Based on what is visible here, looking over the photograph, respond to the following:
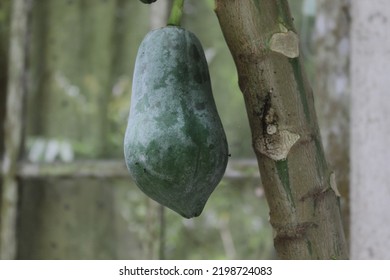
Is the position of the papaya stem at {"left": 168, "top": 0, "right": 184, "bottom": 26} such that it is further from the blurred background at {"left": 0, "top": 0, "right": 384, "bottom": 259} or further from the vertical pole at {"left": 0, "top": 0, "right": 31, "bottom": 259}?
the vertical pole at {"left": 0, "top": 0, "right": 31, "bottom": 259}

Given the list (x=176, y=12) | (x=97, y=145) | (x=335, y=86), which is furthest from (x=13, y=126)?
(x=176, y=12)

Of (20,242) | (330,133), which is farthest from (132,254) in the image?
(330,133)

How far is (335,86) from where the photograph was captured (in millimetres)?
1796

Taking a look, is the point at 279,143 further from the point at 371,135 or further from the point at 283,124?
the point at 371,135

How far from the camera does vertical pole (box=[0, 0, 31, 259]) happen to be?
80.0 inches

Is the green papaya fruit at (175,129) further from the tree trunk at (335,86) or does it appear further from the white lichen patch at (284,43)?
the tree trunk at (335,86)

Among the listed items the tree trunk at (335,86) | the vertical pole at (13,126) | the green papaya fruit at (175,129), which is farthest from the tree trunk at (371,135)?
the green papaya fruit at (175,129)

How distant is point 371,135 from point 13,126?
0.98 meters

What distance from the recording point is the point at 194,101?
0.75 metres

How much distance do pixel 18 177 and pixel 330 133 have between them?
87 centimetres

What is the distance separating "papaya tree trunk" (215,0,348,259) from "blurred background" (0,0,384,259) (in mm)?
1127

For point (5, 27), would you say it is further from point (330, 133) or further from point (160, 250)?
point (330, 133)

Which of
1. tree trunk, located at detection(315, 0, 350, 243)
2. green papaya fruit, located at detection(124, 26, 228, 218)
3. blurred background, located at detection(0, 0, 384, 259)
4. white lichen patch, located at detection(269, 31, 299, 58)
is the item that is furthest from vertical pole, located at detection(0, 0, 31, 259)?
white lichen patch, located at detection(269, 31, 299, 58)

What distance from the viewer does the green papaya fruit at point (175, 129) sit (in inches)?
28.5
